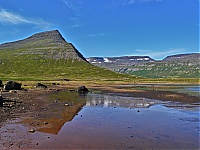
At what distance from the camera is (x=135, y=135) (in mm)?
22000

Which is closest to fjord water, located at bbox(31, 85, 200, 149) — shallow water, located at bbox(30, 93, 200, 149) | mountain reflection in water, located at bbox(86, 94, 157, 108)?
shallow water, located at bbox(30, 93, 200, 149)

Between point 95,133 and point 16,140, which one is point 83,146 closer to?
point 95,133

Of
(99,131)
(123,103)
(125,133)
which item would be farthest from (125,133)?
(123,103)

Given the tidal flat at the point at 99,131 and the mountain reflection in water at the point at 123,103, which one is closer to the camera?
the tidal flat at the point at 99,131

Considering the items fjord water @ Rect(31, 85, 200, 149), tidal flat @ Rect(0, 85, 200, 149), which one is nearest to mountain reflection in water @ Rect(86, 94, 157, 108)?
tidal flat @ Rect(0, 85, 200, 149)

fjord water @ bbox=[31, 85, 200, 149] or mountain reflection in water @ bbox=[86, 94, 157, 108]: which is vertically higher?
mountain reflection in water @ bbox=[86, 94, 157, 108]

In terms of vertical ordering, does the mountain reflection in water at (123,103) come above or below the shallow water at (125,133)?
above

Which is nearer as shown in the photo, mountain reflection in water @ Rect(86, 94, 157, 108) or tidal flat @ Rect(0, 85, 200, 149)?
tidal flat @ Rect(0, 85, 200, 149)

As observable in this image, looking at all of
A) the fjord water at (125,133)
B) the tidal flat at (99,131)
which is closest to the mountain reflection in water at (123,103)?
the tidal flat at (99,131)

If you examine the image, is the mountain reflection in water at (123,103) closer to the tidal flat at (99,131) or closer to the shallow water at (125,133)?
the tidal flat at (99,131)

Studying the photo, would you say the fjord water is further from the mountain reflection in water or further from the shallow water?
the mountain reflection in water

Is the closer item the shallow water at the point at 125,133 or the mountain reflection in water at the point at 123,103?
the shallow water at the point at 125,133

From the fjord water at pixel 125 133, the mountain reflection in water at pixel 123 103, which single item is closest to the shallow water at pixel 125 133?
the fjord water at pixel 125 133

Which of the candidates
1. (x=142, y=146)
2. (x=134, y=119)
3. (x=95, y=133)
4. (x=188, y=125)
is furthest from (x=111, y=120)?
(x=142, y=146)
